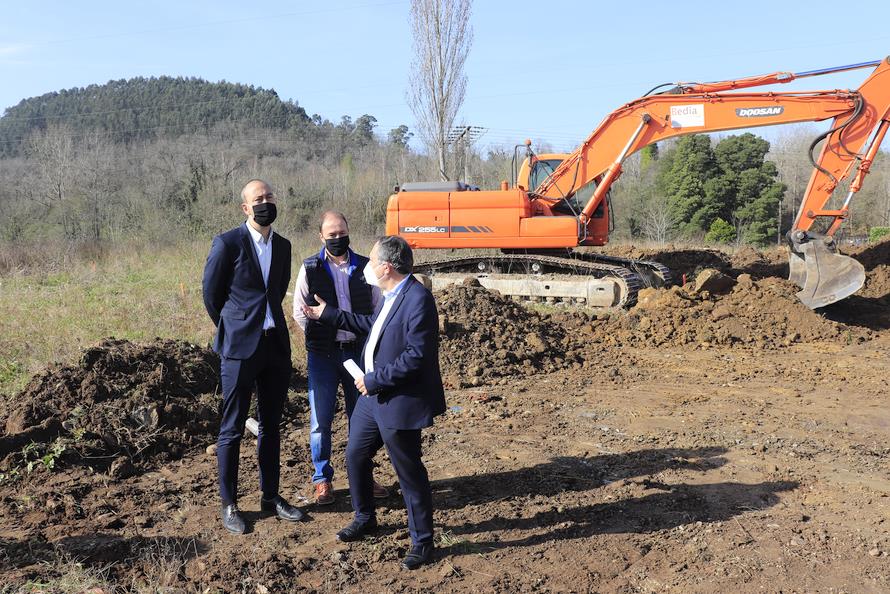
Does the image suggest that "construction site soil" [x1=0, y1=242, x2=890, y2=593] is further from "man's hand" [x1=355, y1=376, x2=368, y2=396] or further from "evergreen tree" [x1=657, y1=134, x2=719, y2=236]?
"evergreen tree" [x1=657, y1=134, x2=719, y2=236]

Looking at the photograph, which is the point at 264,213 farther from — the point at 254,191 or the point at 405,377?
the point at 405,377

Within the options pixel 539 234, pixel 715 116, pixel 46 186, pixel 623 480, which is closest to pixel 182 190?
pixel 46 186

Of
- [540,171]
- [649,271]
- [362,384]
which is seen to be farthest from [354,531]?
[540,171]

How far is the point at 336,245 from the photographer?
4.36m

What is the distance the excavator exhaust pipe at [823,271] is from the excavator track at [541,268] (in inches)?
94.6

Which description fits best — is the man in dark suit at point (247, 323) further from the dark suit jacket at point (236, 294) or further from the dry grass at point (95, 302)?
the dry grass at point (95, 302)

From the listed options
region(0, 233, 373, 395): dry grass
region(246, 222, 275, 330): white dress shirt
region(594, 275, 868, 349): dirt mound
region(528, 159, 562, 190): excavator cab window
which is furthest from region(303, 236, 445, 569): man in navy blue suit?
region(528, 159, 562, 190): excavator cab window

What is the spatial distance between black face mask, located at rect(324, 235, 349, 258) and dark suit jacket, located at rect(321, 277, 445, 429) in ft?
2.77

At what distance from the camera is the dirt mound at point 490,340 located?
8203 mm

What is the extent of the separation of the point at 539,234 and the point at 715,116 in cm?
333

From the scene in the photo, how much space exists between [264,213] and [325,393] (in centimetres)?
122

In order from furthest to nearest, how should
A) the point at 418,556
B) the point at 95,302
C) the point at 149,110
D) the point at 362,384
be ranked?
the point at 149,110, the point at 95,302, the point at 418,556, the point at 362,384

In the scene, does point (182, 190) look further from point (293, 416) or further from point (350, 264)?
point (350, 264)

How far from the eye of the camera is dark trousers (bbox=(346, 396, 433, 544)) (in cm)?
368
